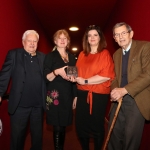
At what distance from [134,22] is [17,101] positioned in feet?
6.30

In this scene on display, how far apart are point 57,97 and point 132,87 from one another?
894 millimetres

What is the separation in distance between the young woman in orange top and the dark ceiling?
1.94m

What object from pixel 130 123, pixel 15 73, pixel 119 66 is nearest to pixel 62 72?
pixel 15 73

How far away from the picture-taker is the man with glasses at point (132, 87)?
1785 mm

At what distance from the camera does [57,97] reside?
7.28ft

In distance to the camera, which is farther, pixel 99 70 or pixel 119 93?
pixel 99 70

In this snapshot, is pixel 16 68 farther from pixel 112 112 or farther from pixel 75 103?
pixel 112 112

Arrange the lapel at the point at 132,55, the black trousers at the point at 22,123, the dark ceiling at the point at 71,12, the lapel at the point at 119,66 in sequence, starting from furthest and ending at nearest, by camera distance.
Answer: the dark ceiling at the point at 71,12, the black trousers at the point at 22,123, the lapel at the point at 119,66, the lapel at the point at 132,55

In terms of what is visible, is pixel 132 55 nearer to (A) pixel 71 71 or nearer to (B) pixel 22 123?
(A) pixel 71 71

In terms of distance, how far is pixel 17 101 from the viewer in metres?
2.09

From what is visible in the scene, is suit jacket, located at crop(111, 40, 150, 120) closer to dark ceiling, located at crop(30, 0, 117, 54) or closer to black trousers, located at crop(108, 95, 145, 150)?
black trousers, located at crop(108, 95, 145, 150)

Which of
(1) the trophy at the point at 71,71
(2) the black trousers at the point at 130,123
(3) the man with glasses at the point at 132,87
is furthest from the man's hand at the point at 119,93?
(1) the trophy at the point at 71,71

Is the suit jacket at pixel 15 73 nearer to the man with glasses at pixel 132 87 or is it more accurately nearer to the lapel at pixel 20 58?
the lapel at pixel 20 58

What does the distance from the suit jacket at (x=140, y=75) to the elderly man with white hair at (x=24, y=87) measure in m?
1.05
